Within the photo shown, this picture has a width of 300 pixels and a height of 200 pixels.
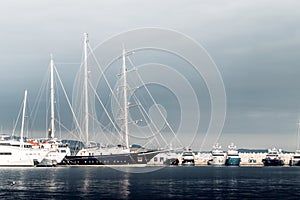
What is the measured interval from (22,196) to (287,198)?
153 feet

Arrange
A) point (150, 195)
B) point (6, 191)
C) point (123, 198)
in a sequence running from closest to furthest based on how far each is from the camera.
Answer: point (123, 198), point (150, 195), point (6, 191)

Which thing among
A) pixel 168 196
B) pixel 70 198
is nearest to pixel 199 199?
pixel 168 196

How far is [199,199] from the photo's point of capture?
93750 mm

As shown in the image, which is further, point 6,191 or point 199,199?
point 6,191

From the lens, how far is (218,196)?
331 ft

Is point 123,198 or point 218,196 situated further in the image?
point 218,196

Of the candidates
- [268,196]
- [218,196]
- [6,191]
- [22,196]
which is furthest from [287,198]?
[6,191]

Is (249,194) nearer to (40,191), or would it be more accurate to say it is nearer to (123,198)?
(123,198)

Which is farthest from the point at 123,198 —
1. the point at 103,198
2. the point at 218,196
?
the point at 218,196

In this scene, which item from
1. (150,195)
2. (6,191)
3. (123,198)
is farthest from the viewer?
(6,191)

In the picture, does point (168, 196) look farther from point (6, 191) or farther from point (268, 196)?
point (6, 191)

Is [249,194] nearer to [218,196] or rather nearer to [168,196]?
[218,196]

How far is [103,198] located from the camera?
93312mm

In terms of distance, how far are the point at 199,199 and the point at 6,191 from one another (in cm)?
4030
